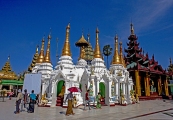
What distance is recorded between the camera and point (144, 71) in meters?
32.2

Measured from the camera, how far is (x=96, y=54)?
22.8m

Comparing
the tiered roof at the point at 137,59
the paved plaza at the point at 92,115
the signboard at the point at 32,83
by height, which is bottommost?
the paved plaza at the point at 92,115

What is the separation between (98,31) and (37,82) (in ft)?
38.8

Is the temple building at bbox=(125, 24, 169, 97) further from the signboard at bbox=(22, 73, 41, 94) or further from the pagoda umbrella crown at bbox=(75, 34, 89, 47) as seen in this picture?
the signboard at bbox=(22, 73, 41, 94)

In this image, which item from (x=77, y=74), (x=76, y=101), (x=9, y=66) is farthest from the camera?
(x=9, y=66)

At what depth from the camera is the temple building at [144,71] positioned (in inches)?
1244

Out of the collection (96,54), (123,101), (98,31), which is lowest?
(123,101)

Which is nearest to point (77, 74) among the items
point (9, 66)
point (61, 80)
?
point (61, 80)

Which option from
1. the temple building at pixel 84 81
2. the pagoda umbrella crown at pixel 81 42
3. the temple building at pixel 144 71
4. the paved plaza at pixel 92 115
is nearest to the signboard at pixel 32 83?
the temple building at pixel 84 81

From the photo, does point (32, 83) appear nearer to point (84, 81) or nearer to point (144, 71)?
point (84, 81)

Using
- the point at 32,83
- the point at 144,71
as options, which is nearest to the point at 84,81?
the point at 32,83

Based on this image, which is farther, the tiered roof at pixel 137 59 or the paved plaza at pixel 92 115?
the tiered roof at pixel 137 59

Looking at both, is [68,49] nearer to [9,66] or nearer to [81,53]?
[81,53]

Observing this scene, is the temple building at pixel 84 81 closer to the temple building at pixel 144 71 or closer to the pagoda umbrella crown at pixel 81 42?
the pagoda umbrella crown at pixel 81 42
